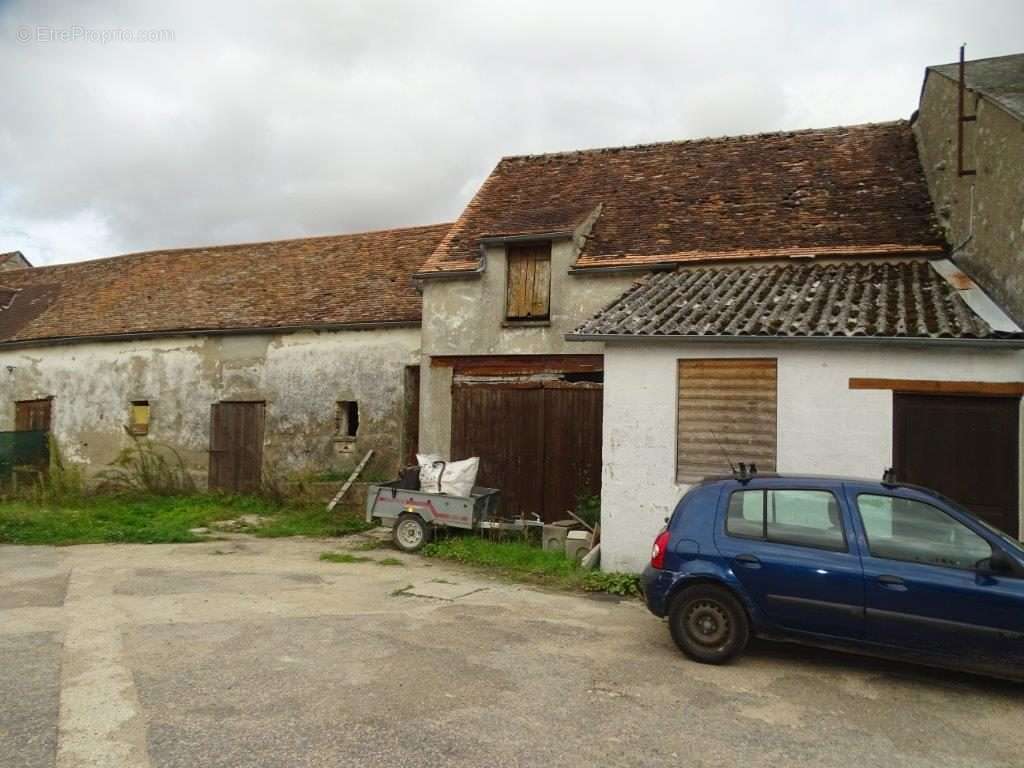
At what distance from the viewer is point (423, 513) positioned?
1117cm

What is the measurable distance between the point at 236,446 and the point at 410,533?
6926 mm

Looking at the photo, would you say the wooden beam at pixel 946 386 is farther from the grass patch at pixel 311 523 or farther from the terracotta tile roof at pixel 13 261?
the terracotta tile roof at pixel 13 261

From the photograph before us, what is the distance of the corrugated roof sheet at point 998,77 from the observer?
8.91 metres

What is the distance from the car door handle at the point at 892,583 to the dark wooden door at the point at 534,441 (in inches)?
246

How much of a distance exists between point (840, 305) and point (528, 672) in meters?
6.24

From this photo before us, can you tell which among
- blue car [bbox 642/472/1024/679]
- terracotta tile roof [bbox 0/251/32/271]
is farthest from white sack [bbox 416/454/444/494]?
terracotta tile roof [bbox 0/251/32/271]

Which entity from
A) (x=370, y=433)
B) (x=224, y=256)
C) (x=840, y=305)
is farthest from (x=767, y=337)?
(x=224, y=256)

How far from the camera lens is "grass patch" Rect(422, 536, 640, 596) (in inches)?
351

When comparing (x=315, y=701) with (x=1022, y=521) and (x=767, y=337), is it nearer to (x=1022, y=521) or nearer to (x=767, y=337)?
(x=767, y=337)

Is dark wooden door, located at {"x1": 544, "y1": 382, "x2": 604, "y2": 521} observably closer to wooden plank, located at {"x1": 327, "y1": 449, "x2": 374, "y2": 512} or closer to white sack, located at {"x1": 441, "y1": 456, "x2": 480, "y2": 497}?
white sack, located at {"x1": 441, "y1": 456, "x2": 480, "y2": 497}

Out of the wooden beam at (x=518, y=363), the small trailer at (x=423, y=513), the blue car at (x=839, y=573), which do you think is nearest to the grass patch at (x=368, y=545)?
the small trailer at (x=423, y=513)

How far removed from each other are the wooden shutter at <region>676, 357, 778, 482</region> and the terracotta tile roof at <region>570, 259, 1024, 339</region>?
52cm

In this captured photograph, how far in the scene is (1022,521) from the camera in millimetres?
8008

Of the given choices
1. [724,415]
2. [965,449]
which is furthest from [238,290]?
[965,449]
